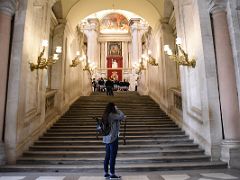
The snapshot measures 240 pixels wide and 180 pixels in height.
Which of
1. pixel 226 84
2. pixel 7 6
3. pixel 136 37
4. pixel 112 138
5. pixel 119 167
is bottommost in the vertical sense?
pixel 119 167

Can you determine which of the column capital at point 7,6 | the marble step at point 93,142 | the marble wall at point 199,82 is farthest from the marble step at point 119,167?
the column capital at point 7,6

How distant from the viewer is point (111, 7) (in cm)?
1457

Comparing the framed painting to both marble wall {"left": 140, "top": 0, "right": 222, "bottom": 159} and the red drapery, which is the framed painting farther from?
marble wall {"left": 140, "top": 0, "right": 222, "bottom": 159}

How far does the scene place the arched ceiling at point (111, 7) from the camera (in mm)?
12248

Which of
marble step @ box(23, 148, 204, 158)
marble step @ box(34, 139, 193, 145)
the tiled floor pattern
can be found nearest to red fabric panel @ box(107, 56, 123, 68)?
marble step @ box(34, 139, 193, 145)

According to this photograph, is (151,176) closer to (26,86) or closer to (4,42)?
(26,86)

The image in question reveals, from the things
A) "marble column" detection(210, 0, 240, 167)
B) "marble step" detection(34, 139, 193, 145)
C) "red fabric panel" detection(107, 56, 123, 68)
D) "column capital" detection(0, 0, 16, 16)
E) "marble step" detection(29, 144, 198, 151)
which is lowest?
"marble step" detection(29, 144, 198, 151)

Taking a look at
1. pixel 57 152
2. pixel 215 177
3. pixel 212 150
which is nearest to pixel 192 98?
pixel 212 150

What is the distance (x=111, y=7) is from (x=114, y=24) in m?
15.9

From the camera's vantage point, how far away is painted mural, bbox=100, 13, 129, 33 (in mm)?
30078

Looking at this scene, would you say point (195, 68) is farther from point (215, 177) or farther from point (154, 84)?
point (154, 84)

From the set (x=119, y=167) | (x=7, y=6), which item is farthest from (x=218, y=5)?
(x=7, y=6)

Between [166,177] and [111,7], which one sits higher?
[111,7]

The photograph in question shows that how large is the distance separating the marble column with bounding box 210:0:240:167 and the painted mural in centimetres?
2380
